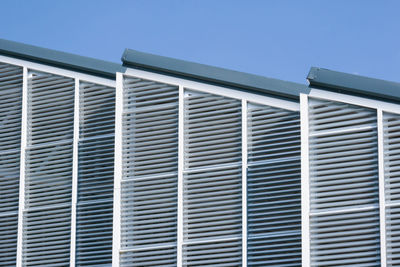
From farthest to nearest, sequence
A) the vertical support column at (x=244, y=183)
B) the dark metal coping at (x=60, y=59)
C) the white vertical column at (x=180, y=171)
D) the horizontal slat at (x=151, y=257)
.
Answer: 1. the dark metal coping at (x=60, y=59)
2. the horizontal slat at (x=151, y=257)
3. the white vertical column at (x=180, y=171)
4. the vertical support column at (x=244, y=183)

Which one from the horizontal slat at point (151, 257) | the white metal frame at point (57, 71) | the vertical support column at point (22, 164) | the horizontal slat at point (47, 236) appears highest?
the white metal frame at point (57, 71)

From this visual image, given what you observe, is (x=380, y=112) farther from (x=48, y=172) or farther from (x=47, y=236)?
(x=47, y=236)

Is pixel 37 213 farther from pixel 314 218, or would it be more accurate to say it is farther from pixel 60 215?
pixel 314 218

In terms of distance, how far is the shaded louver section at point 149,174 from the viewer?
18.5 metres

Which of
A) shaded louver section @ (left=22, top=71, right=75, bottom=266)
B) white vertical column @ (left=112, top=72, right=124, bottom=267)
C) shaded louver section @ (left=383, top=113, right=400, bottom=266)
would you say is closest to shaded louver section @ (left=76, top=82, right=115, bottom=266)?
shaded louver section @ (left=22, top=71, right=75, bottom=266)

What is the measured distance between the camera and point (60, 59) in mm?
20578

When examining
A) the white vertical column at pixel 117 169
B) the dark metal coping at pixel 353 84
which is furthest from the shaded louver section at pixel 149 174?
the dark metal coping at pixel 353 84

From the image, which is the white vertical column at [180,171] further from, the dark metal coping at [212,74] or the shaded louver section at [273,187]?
the shaded louver section at [273,187]

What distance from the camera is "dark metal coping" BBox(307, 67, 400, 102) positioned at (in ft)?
53.8

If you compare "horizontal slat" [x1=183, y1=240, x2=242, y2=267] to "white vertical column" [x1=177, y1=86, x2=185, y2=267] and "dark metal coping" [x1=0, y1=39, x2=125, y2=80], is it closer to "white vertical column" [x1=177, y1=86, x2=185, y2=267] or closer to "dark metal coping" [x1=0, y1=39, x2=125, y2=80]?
"white vertical column" [x1=177, y1=86, x2=185, y2=267]

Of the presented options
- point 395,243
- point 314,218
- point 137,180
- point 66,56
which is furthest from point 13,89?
point 395,243

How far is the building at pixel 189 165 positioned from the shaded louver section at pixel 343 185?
0.08 ft

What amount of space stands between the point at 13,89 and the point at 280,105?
22.6ft

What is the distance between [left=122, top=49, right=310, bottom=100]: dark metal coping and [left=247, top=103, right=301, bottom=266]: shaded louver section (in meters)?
0.45
